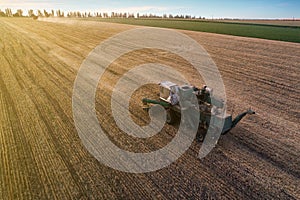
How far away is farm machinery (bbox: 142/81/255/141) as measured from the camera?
617 centimetres

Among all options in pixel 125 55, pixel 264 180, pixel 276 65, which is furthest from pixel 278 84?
pixel 125 55

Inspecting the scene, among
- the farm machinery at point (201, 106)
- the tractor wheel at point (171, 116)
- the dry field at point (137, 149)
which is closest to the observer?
the dry field at point (137, 149)

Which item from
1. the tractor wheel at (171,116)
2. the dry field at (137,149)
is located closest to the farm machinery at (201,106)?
the tractor wheel at (171,116)

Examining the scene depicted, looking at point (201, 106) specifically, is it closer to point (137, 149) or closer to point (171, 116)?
point (171, 116)

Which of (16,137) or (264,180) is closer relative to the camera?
(264,180)

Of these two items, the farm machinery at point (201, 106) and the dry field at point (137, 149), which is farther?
the farm machinery at point (201, 106)

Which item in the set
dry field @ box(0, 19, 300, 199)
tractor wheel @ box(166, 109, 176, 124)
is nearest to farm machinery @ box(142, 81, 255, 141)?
tractor wheel @ box(166, 109, 176, 124)

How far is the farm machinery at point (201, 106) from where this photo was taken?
6.17 m

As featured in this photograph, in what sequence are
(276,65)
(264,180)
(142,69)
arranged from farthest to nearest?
1. (276,65)
2. (142,69)
3. (264,180)

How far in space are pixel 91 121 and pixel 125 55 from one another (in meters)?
11.7

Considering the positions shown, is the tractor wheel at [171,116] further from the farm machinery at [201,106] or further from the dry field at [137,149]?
the dry field at [137,149]

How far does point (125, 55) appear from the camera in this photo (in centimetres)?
1862

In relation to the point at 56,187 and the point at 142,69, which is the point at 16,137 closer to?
the point at 56,187

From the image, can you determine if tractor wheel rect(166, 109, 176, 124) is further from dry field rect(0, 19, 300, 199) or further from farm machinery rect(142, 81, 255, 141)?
dry field rect(0, 19, 300, 199)
